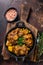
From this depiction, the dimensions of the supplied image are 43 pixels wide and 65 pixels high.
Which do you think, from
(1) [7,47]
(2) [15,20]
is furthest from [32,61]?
(2) [15,20]

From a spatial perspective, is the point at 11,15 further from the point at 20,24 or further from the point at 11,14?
the point at 20,24

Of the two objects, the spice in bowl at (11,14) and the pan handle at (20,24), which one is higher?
the spice in bowl at (11,14)

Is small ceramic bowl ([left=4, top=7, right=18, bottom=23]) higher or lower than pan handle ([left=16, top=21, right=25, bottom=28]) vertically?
higher

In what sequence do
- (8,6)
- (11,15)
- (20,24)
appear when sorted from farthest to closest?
(8,6)
(11,15)
(20,24)

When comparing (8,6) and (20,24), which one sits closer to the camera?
(20,24)

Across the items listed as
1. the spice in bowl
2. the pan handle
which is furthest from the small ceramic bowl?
the pan handle

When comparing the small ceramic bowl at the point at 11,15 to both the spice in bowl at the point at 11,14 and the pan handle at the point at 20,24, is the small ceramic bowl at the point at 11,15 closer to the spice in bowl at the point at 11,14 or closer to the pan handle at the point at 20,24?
the spice in bowl at the point at 11,14

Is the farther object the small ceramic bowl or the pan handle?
the small ceramic bowl

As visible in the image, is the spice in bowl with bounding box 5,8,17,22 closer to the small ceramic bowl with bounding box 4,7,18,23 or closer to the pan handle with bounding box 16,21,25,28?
the small ceramic bowl with bounding box 4,7,18,23

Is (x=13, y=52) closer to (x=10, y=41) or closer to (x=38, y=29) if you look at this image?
(x=10, y=41)

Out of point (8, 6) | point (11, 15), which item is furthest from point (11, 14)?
point (8, 6)

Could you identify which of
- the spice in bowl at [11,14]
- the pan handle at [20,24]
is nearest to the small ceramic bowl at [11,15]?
the spice in bowl at [11,14]
